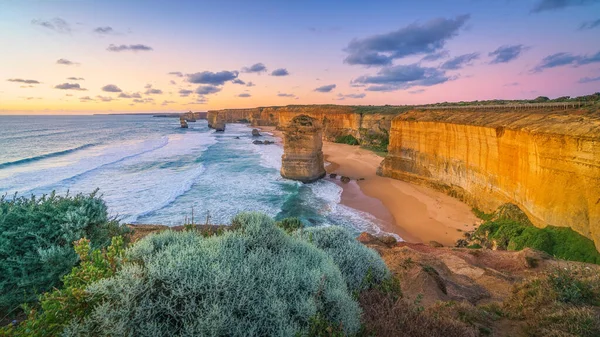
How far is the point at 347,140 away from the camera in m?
57.4

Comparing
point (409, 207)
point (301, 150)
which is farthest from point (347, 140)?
point (409, 207)

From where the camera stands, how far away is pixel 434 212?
20312mm

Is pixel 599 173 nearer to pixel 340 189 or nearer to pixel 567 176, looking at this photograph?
pixel 567 176

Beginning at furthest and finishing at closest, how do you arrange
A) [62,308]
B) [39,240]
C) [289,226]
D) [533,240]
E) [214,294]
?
[533,240]
[289,226]
[39,240]
[214,294]
[62,308]

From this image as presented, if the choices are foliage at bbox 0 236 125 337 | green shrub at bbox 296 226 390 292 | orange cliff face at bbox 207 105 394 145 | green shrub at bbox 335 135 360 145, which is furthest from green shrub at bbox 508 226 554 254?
green shrub at bbox 335 135 360 145

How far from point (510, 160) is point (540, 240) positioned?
5.98m

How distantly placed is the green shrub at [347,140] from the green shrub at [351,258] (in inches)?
1994

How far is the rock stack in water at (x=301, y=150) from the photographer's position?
2747 cm

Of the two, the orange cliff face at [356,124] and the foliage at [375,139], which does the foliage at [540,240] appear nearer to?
the orange cliff face at [356,124]

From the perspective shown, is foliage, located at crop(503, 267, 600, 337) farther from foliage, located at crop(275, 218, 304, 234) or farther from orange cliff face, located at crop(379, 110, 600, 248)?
orange cliff face, located at crop(379, 110, 600, 248)

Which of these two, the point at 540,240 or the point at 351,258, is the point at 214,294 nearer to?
the point at 351,258

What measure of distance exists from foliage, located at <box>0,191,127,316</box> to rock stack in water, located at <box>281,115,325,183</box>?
70.6ft

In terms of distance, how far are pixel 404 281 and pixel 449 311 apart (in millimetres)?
2079

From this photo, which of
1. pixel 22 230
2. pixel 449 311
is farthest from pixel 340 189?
pixel 22 230
